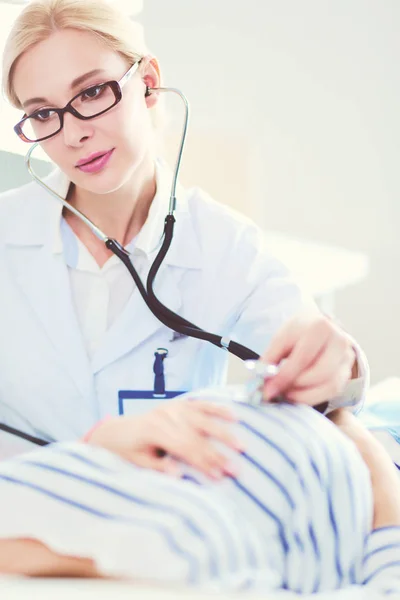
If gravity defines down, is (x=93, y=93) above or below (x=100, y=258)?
above

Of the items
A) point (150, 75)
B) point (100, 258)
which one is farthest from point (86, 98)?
point (100, 258)

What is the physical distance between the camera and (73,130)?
1064mm

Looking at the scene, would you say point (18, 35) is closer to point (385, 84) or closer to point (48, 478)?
point (48, 478)

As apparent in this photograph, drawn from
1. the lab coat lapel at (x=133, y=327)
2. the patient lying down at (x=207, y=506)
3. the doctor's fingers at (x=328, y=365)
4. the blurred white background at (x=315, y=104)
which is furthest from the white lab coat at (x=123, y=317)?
the blurred white background at (x=315, y=104)

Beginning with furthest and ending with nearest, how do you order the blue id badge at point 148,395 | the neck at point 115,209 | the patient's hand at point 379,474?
the neck at point 115,209, the blue id badge at point 148,395, the patient's hand at point 379,474

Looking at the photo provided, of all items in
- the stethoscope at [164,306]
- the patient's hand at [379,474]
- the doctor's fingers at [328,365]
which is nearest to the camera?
the patient's hand at [379,474]

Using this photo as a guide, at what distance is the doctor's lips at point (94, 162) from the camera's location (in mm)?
1089

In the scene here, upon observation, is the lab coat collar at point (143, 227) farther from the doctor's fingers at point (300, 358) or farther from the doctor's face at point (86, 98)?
the doctor's fingers at point (300, 358)

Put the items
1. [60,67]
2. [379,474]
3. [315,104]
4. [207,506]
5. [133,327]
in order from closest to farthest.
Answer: [207,506] < [379,474] < [60,67] < [133,327] < [315,104]

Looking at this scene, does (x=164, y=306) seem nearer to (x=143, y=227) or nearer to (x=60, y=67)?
(x=143, y=227)

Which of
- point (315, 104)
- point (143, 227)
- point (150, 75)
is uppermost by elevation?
point (315, 104)

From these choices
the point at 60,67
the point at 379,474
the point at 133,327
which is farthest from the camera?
the point at 133,327

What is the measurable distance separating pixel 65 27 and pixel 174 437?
2.41 feet

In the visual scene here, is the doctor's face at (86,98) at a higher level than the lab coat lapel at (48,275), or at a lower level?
higher
